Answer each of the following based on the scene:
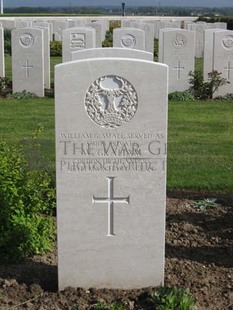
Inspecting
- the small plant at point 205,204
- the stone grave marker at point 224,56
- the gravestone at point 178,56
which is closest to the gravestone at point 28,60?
the gravestone at point 178,56

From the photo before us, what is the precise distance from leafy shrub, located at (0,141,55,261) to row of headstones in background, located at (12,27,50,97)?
28.6ft

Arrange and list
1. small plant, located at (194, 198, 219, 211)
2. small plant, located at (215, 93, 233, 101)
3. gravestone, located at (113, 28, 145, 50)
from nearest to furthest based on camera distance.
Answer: small plant, located at (194, 198, 219, 211) < small plant, located at (215, 93, 233, 101) < gravestone, located at (113, 28, 145, 50)

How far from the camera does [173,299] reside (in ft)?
13.8

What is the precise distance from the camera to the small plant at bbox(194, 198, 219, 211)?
21.4 feet

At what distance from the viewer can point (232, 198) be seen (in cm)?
687

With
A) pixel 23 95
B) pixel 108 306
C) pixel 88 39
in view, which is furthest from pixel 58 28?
pixel 108 306

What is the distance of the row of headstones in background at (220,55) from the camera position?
13953 mm

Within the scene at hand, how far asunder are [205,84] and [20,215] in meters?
9.30

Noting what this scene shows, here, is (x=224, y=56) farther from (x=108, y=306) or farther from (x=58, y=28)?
(x=58, y=28)

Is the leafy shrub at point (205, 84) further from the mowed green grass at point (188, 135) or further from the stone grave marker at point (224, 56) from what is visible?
the mowed green grass at point (188, 135)

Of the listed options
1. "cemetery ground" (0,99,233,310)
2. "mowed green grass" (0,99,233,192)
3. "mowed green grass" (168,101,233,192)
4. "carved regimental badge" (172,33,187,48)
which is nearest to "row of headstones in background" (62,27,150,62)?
"carved regimental badge" (172,33,187,48)

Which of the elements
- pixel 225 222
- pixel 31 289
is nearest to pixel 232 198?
pixel 225 222

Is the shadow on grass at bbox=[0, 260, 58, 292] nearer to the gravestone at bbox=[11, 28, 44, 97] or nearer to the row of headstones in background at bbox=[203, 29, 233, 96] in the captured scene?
the gravestone at bbox=[11, 28, 44, 97]

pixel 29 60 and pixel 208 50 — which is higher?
pixel 208 50
